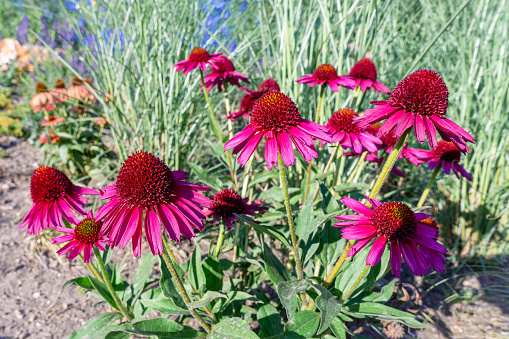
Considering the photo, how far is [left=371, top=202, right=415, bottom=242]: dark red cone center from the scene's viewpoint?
86 cm

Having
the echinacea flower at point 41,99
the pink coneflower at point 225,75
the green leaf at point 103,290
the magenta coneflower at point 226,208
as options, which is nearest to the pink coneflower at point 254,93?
the pink coneflower at point 225,75

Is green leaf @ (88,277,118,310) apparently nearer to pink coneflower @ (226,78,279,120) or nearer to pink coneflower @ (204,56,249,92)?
pink coneflower @ (226,78,279,120)

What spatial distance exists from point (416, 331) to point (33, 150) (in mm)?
3684

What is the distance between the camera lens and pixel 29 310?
5.66ft

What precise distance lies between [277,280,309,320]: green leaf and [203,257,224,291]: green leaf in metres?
0.34

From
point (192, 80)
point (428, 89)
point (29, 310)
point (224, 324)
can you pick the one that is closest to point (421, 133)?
point (428, 89)

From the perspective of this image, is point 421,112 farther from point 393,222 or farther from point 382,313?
point 382,313

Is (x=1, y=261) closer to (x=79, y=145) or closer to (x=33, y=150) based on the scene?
(x=79, y=145)

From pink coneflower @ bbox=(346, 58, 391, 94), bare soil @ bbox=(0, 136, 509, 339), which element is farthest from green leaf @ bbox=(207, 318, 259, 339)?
pink coneflower @ bbox=(346, 58, 391, 94)

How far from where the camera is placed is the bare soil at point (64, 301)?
1.62 m

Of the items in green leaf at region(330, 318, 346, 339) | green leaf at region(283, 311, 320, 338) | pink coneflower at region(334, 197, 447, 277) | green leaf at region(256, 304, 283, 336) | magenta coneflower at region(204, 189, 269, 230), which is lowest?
green leaf at region(256, 304, 283, 336)

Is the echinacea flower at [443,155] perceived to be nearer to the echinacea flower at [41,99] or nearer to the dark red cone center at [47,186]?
the dark red cone center at [47,186]

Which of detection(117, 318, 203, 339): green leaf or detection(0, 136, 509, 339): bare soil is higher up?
detection(117, 318, 203, 339): green leaf

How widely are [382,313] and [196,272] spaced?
0.65 metres
